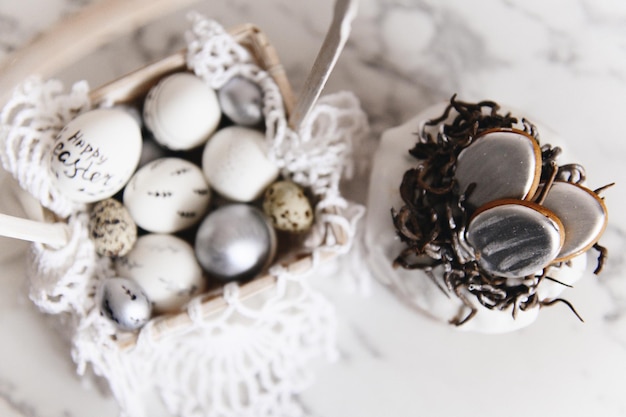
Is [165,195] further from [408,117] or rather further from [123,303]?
[408,117]

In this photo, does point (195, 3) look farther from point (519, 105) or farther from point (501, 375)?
point (501, 375)

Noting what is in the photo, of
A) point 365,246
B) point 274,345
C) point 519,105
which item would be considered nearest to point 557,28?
point 519,105

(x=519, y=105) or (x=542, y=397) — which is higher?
(x=519, y=105)

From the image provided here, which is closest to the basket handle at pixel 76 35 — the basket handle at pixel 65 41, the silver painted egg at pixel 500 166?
the basket handle at pixel 65 41

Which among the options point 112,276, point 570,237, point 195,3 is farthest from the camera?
point 195,3

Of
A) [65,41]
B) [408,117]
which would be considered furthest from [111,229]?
[408,117]

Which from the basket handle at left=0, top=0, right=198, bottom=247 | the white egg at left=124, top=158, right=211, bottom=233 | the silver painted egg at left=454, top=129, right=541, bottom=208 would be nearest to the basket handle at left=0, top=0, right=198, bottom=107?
the basket handle at left=0, top=0, right=198, bottom=247
